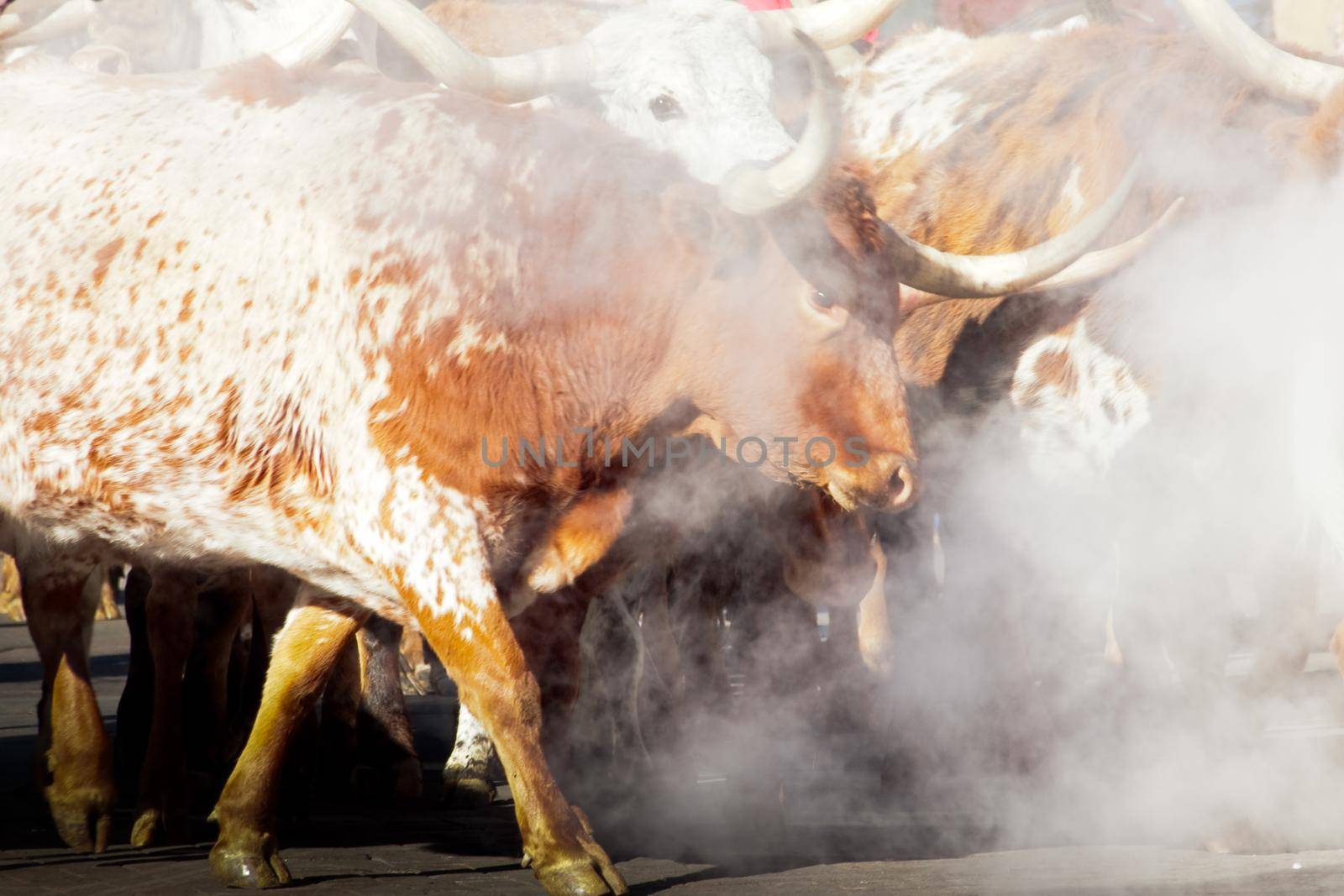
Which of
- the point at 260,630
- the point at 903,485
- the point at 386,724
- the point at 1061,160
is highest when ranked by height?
the point at 903,485

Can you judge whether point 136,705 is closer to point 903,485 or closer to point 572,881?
point 572,881

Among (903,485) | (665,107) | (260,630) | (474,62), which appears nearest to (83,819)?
(260,630)

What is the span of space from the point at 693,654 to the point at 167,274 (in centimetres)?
202

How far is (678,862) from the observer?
4496 millimetres

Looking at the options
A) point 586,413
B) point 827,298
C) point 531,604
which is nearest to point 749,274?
point 827,298

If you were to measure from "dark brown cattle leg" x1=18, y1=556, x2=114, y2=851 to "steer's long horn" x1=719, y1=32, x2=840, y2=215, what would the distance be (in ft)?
6.84

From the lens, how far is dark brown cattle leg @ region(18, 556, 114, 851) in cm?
459

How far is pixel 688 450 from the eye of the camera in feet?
14.3

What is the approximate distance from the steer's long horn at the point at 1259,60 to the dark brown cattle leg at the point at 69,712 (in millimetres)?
3222

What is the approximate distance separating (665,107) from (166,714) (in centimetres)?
204

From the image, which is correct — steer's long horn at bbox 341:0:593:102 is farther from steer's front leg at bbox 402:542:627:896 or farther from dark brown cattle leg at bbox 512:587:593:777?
dark brown cattle leg at bbox 512:587:593:777

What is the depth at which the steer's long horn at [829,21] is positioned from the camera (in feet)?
16.8

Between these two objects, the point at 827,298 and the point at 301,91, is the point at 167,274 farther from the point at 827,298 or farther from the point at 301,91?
the point at 827,298

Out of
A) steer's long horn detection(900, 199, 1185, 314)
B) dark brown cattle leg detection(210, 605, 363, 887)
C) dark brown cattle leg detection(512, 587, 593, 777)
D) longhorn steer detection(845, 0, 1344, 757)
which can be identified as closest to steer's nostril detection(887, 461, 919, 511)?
steer's long horn detection(900, 199, 1185, 314)
